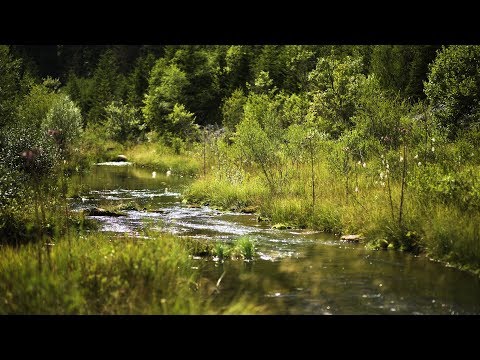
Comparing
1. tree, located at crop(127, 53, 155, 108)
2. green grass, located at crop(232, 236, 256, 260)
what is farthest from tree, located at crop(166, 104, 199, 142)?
green grass, located at crop(232, 236, 256, 260)

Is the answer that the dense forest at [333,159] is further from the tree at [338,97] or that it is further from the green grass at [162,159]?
the green grass at [162,159]

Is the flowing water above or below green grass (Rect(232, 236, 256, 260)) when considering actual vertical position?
below

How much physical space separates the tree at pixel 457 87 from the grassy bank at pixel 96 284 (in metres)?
13.8

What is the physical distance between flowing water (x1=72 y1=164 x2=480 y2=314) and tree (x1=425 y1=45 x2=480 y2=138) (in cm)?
746

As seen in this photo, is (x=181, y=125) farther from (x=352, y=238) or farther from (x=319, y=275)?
(x=319, y=275)

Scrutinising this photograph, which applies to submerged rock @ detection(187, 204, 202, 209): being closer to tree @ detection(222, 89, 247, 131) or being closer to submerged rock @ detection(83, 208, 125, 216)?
submerged rock @ detection(83, 208, 125, 216)

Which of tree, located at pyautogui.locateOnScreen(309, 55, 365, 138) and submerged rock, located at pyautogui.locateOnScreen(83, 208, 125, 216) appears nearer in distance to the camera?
submerged rock, located at pyautogui.locateOnScreen(83, 208, 125, 216)

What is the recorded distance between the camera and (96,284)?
24.7 feet

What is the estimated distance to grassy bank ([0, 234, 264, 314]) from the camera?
696 cm

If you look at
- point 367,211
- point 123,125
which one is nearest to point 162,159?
point 123,125

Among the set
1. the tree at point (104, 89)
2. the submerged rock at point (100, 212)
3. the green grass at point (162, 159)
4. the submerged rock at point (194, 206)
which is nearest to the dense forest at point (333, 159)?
the green grass at point (162, 159)

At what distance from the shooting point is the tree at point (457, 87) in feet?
62.5

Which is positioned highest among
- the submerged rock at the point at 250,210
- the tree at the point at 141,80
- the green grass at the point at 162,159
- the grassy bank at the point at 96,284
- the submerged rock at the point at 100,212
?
the tree at the point at 141,80
